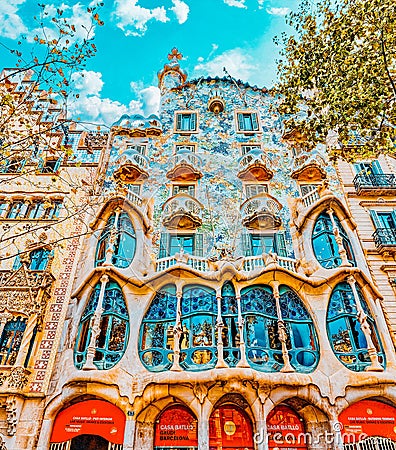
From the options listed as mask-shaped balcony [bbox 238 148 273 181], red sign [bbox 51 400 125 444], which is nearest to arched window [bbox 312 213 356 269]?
mask-shaped balcony [bbox 238 148 273 181]

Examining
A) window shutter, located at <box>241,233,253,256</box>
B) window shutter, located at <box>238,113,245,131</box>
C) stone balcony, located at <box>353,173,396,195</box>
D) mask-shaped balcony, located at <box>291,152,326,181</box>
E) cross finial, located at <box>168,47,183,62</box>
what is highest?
cross finial, located at <box>168,47,183,62</box>

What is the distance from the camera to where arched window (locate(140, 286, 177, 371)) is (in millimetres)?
11969

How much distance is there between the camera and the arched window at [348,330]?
38.5 ft

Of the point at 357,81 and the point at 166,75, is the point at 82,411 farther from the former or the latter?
the point at 166,75

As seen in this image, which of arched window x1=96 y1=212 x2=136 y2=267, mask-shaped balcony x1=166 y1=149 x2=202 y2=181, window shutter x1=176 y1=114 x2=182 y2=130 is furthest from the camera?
window shutter x1=176 y1=114 x2=182 y2=130

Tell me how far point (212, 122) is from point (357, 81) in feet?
33.0

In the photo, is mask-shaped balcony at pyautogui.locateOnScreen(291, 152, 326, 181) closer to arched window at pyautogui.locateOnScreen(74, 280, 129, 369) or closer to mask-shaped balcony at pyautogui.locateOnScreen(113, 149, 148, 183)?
mask-shaped balcony at pyautogui.locateOnScreen(113, 149, 148, 183)

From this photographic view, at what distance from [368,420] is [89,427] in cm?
937

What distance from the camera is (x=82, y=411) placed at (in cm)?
1148

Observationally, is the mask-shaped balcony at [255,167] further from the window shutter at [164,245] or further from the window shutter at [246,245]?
the window shutter at [164,245]

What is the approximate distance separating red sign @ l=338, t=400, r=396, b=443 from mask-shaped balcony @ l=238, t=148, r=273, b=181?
35.3 feet

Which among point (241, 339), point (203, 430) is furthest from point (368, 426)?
point (203, 430)

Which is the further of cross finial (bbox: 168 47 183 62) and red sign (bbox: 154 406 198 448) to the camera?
cross finial (bbox: 168 47 183 62)

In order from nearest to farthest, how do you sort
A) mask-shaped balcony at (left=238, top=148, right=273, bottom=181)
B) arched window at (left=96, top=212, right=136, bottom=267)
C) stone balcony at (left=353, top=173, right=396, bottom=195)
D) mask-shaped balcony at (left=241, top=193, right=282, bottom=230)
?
arched window at (left=96, top=212, right=136, bottom=267), mask-shaped balcony at (left=241, top=193, right=282, bottom=230), stone balcony at (left=353, top=173, right=396, bottom=195), mask-shaped balcony at (left=238, top=148, right=273, bottom=181)
